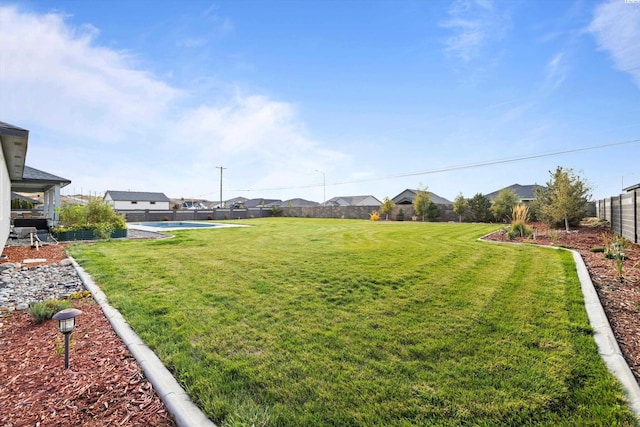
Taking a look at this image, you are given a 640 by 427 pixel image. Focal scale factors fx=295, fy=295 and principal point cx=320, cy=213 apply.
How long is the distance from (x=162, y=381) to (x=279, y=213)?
3313cm

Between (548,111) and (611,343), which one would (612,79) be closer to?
(548,111)

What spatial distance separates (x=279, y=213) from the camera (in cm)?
3509

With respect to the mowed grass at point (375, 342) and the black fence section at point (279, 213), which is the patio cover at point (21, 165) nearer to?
the mowed grass at point (375, 342)

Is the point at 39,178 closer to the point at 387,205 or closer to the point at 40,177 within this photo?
the point at 40,177

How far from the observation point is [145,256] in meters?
7.27

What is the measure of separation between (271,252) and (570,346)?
237 inches

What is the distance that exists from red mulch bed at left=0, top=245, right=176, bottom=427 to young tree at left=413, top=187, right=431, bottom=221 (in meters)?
22.8

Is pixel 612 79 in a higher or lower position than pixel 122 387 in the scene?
higher

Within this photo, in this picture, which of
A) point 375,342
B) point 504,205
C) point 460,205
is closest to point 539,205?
point 504,205

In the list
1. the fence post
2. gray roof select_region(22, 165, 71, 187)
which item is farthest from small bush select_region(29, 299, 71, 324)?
gray roof select_region(22, 165, 71, 187)

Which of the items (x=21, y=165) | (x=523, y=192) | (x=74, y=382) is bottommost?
(x=74, y=382)

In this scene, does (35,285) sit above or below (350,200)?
below

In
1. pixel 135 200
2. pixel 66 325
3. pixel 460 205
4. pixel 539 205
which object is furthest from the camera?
pixel 135 200

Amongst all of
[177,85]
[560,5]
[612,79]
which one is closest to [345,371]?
[560,5]
